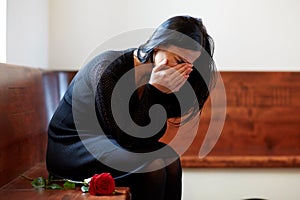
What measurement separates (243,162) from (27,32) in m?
0.95

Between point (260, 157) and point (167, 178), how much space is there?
2.49 ft

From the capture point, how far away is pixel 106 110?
1110 mm

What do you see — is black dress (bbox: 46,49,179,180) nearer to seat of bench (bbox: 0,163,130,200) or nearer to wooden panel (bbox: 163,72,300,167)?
seat of bench (bbox: 0,163,130,200)

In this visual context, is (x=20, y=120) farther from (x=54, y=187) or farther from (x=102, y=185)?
(x=102, y=185)

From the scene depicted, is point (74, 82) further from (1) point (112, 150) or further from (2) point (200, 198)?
(2) point (200, 198)

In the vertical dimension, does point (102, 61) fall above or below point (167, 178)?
above

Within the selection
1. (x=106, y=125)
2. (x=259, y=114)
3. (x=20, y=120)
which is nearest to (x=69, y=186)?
(x=106, y=125)

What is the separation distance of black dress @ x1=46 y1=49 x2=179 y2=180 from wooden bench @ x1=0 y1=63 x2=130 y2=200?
0.08 metres

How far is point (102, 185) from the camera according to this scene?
103 centimetres

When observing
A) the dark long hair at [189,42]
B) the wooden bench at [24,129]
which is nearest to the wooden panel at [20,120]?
the wooden bench at [24,129]

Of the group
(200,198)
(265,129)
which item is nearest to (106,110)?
(200,198)

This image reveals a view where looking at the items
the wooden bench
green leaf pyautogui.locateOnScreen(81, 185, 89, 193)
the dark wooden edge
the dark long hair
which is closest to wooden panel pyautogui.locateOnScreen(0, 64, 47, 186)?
the wooden bench

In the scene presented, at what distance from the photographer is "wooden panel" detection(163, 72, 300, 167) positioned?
188cm

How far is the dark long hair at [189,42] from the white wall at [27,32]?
0.47 m
